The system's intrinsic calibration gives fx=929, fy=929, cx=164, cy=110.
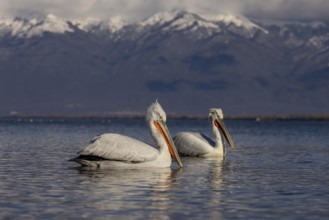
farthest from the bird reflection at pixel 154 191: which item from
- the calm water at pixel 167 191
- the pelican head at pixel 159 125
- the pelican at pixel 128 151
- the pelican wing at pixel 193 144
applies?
the pelican wing at pixel 193 144

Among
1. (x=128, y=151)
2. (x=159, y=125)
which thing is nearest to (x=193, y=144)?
(x=159, y=125)

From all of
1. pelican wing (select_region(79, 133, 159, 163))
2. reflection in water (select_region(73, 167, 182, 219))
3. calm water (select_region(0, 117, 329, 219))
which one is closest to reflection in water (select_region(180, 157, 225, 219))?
calm water (select_region(0, 117, 329, 219))

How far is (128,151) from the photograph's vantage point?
21.9 m

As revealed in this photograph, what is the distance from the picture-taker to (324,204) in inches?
635

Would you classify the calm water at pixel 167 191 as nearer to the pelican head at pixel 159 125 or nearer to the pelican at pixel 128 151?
the pelican at pixel 128 151

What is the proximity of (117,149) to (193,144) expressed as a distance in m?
7.21

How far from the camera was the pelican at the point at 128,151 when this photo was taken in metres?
21.8

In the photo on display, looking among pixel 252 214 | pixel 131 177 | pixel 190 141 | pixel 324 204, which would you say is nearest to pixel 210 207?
pixel 252 214

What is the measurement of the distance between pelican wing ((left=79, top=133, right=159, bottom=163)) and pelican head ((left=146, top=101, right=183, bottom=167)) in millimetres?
743

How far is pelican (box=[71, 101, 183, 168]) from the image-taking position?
21.8 m

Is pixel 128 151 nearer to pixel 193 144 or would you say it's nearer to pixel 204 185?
pixel 204 185

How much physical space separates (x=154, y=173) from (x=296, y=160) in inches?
341

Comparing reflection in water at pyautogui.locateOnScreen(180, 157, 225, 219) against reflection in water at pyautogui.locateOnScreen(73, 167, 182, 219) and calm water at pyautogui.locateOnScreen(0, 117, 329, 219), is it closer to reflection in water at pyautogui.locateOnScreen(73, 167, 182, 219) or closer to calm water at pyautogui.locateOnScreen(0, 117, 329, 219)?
calm water at pyautogui.locateOnScreen(0, 117, 329, 219)

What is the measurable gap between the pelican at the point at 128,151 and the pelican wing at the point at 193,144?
19.5 ft
